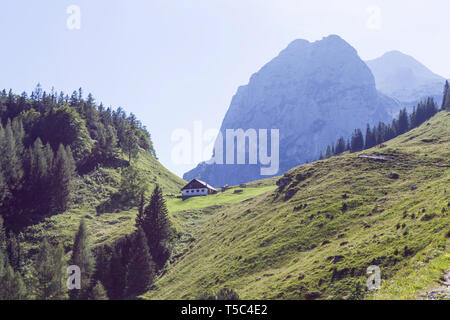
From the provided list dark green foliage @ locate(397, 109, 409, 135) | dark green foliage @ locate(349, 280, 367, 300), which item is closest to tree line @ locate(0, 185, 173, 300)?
dark green foliage @ locate(349, 280, 367, 300)

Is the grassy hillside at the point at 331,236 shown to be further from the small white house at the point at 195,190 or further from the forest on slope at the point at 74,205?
the small white house at the point at 195,190

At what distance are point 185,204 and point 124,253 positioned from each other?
44.4m

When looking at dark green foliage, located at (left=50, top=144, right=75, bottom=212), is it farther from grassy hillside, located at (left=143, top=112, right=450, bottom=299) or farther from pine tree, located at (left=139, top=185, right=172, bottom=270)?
grassy hillside, located at (left=143, top=112, right=450, bottom=299)

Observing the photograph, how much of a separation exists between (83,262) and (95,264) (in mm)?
4962

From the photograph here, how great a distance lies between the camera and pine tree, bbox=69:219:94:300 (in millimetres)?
54688

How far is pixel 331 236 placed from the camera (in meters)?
48.8

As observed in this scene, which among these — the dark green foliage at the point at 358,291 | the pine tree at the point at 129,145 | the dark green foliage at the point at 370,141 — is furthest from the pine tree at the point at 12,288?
the dark green foliage at the point at 370,141

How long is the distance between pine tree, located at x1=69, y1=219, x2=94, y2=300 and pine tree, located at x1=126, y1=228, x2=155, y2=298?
735 cm

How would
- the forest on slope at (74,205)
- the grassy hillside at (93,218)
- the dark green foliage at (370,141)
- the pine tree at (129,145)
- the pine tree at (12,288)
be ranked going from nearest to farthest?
1. the pine tree at (12,288)
2. the forest on slope at (74,205)
3. the grassy hillside at (93,218)
4. the pine tree at (129,145)
5. the dark green foliage at (370,141)

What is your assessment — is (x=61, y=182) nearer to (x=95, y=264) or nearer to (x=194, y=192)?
(x=95, y=264)

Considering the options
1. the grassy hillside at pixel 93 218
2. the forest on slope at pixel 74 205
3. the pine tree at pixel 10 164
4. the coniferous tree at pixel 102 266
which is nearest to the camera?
Result: the forest on slope at pixel 74 205

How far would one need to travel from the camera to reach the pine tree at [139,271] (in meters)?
60.9

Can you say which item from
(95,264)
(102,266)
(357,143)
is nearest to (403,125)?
(357,143)
